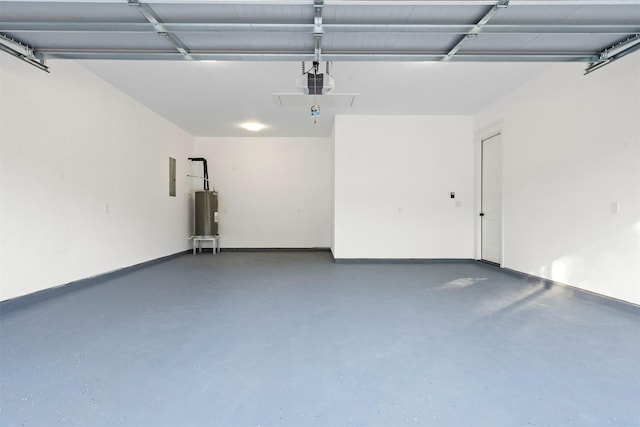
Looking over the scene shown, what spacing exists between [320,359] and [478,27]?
8.85 feet

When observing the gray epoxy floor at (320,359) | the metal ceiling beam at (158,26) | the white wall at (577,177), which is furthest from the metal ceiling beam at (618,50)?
the metal ceiling beam at (158,26)

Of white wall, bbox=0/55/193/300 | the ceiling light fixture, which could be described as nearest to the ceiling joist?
white wall, bbox=0/55/193/300

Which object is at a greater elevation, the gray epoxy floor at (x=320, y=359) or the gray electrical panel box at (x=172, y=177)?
the gray electrical panel box at (x=172, y=177)

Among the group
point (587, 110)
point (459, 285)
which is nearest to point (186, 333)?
point (459, 285)

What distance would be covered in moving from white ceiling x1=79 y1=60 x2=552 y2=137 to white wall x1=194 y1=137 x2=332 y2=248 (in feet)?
5.53

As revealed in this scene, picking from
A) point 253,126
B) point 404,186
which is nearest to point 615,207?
point 404,186

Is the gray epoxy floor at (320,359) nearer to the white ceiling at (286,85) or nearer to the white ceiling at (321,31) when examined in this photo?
the white ceiling at (321,31)

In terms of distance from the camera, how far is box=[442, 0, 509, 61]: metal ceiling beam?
2.12m

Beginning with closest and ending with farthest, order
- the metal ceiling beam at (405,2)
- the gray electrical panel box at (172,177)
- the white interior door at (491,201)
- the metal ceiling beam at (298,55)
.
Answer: the metal ceiling beam at (405,2), the metal ceiling beam at (298,55), the white interior door at (491,201), the gray electrical panel box at (172,177)

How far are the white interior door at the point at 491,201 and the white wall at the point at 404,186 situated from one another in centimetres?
25

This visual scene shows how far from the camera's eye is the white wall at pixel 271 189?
8.09m

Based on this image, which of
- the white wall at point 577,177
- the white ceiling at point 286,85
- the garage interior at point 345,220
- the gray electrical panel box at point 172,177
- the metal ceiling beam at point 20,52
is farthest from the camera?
the gray electrical panel box at point 172,177

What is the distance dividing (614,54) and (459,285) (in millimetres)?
2917

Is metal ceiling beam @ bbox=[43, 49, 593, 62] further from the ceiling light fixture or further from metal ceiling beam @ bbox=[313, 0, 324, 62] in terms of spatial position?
the ceiling light fixture
